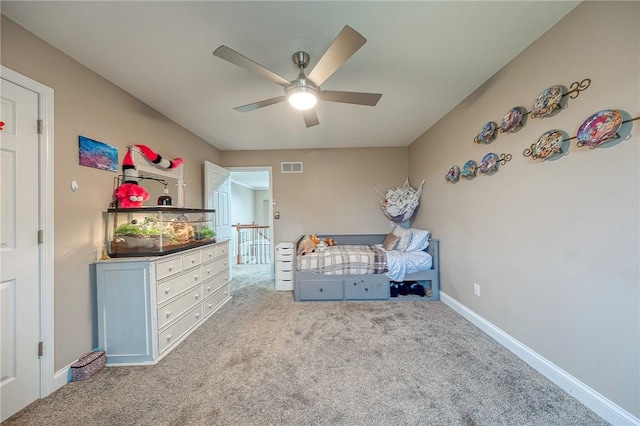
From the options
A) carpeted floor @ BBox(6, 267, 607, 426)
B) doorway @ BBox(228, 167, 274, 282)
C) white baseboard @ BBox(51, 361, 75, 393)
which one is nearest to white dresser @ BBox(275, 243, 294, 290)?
doorway @ BBox(228, 167, 274, 282)

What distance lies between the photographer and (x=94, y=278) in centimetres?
192

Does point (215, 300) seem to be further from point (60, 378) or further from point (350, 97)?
point (350, 97)

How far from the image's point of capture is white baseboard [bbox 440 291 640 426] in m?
1.27

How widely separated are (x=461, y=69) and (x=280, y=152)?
3067 mm

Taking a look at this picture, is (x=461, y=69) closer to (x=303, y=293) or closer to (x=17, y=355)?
(x=303, y=293)

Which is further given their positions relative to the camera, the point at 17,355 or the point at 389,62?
the point at 389,62

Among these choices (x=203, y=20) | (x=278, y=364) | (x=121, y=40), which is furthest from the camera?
(x=278, y=364)

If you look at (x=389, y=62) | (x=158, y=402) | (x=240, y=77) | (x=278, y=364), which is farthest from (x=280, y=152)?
(x=158, y=402)

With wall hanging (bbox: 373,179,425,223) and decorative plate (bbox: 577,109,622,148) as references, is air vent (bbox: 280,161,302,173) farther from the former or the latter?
decorative plate (bbox: 577,109,622,148)

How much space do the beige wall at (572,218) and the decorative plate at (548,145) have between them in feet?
0.17

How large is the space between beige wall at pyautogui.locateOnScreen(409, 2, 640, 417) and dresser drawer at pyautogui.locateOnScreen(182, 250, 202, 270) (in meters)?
→ 2.97

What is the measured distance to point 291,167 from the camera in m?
4.38

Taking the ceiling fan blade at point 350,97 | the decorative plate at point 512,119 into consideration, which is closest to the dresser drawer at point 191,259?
the ceiling fan blade at point 350,97

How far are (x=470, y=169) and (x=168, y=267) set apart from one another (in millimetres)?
3138
